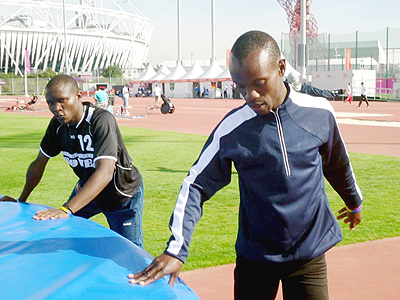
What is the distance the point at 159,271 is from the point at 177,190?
6.66 meters

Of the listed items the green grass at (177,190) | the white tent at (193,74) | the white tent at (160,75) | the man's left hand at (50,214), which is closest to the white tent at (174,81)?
the white tent at (160,75)

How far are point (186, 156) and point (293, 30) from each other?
49423 mm

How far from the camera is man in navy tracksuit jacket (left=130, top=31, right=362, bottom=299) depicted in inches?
91.2

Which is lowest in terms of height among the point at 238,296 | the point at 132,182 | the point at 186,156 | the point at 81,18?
the point at 186,156

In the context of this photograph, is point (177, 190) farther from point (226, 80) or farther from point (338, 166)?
point (226, 80)

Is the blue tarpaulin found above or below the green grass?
above

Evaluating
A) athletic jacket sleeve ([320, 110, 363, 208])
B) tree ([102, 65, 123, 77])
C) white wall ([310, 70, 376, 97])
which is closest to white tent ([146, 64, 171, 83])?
white wall ([310, 70, 376, 97])

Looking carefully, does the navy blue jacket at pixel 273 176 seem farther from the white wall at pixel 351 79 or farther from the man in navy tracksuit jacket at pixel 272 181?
the white wall at pixel 351 79

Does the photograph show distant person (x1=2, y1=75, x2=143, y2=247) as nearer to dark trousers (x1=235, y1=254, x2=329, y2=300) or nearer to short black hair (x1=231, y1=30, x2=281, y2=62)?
dark trousers (x1=235, y1=254, x2=329, y2=300)

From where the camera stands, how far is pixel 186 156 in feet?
41.8

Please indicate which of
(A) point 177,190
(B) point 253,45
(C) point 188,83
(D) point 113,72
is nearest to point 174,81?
(C) point 188,83

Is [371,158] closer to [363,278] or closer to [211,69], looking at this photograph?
[363,278]

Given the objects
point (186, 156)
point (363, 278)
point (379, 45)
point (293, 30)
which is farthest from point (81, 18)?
point (363, 278)

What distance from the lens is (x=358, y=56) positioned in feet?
149
